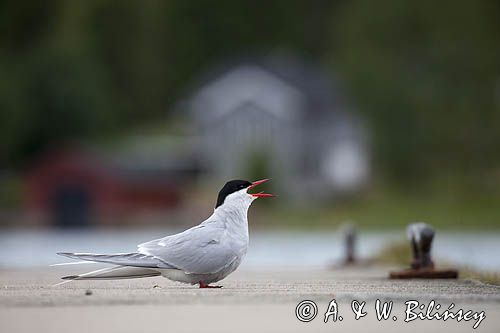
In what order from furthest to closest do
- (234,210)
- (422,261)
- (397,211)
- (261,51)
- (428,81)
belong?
(261,51) → (428,81) → (397,211) → (422,261) → (234,210)

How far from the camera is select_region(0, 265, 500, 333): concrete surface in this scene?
19.1 feet

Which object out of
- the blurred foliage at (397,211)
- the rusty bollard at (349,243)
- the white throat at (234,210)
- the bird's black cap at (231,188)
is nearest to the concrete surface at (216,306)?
the white throat at (234,210)

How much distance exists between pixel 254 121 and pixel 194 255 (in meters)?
A: 41.0

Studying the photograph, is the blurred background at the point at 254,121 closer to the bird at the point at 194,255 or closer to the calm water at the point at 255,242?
the calm water at the point at 255,242

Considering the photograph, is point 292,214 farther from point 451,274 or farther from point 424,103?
point 451,274

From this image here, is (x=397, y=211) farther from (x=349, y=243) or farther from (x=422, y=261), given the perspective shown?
(x=422, y=261)

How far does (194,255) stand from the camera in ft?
24.5

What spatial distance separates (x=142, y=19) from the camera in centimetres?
6166

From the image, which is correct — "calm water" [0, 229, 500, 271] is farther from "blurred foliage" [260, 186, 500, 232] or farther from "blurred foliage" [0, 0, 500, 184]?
"blurred foliage" [0, 0, 500, 184]

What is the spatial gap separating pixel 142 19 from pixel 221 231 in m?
55.0

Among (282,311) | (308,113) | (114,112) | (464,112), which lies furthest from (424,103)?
(282,311)

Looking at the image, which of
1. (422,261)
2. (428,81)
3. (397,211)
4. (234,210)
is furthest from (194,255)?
(428,81)

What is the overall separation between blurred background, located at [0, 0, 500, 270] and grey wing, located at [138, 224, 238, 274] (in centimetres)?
1020

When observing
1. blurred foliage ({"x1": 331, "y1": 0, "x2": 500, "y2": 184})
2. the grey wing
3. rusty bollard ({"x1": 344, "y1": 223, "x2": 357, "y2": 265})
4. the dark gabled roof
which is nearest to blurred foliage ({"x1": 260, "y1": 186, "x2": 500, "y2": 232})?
blurred foliage ({"x1": 331, "y1": 0, "x2": 500, "y2": 184})
